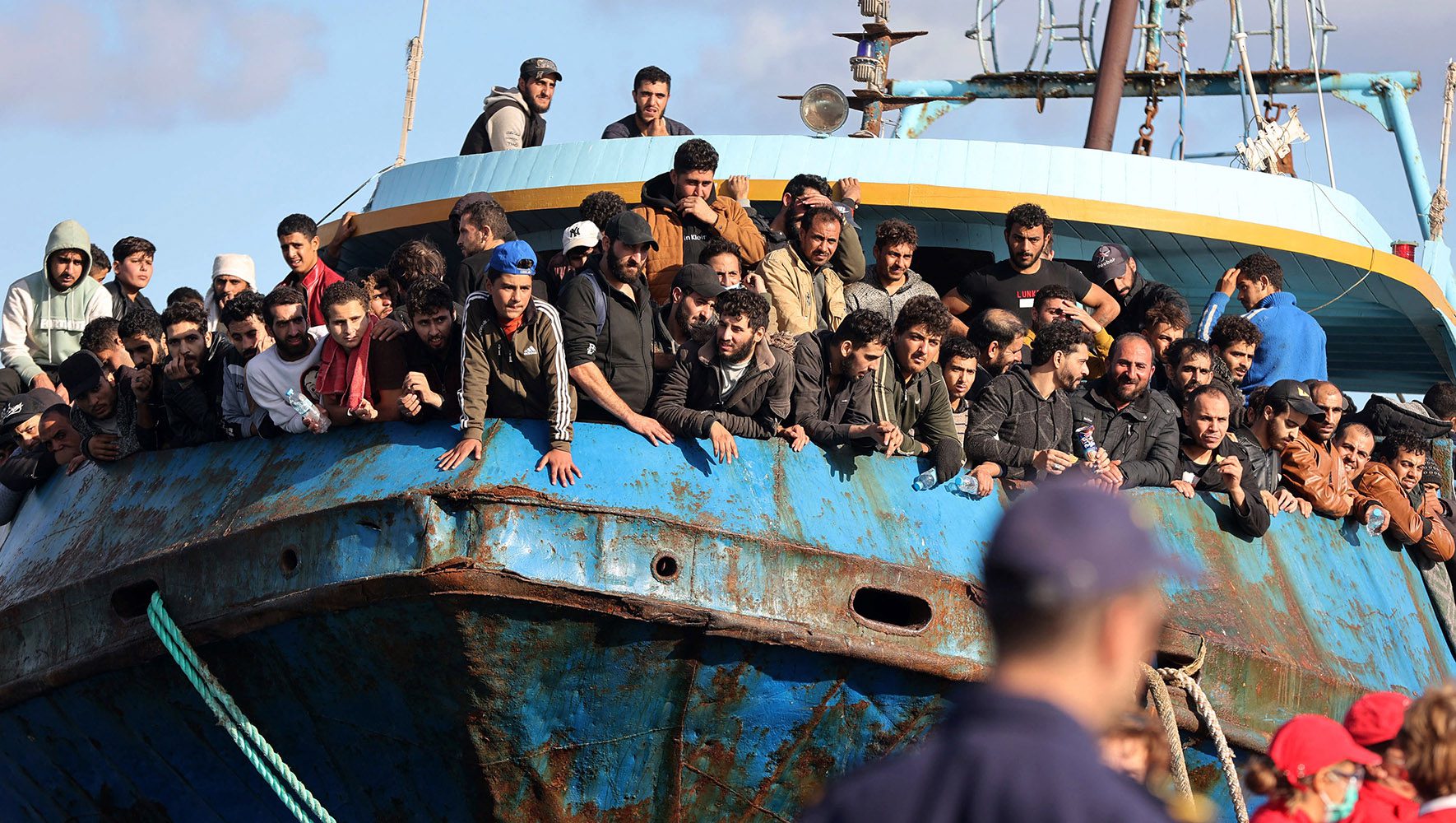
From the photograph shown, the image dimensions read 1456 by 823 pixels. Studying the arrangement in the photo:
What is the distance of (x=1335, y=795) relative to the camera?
182 inches

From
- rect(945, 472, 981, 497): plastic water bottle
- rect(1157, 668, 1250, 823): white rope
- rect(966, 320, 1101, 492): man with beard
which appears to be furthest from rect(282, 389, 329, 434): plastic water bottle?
rect(1157, 668, 1250, 823): white rope

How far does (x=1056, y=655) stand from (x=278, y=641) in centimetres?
436

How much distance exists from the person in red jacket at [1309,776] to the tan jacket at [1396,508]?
4.27 m

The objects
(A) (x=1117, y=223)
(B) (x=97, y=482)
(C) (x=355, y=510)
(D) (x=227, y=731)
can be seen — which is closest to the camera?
(C) (x=355, y=510)

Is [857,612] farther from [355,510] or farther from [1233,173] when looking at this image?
[1233,173]

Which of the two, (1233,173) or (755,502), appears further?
(1233,173)

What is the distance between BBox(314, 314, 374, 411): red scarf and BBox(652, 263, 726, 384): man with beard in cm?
107

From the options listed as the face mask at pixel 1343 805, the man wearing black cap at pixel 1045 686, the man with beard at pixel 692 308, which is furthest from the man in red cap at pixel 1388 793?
the man with beard at pixel 692 308

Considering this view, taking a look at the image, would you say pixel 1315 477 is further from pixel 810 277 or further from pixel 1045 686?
pixel 1045 686

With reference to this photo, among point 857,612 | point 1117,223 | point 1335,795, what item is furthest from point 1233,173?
point 1335,795

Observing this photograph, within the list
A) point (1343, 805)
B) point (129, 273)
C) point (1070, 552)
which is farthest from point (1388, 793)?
point (129, 273)

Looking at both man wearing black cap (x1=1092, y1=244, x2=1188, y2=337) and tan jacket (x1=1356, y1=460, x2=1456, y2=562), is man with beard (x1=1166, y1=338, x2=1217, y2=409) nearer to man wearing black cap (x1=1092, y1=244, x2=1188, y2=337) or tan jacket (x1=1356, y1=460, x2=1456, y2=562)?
man wearing black cap (x1=1092, y1=244, x2=1188, y2=337)

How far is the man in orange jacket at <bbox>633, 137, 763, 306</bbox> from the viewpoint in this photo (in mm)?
7594

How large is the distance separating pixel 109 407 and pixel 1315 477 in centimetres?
546
